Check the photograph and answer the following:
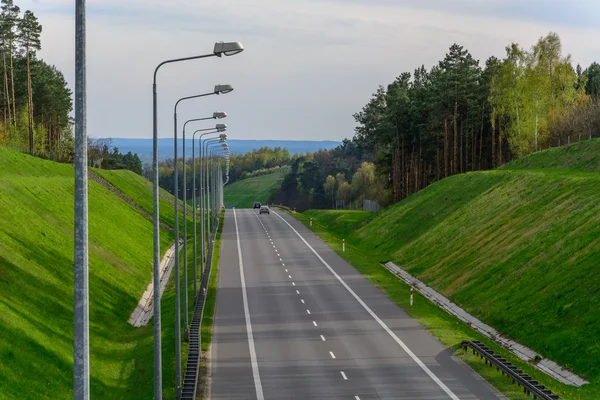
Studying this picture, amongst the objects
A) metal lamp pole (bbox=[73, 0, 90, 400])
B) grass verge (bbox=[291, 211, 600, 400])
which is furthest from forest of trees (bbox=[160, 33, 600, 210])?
metal lamp pole (bbox=[73, 0, 90, 400])

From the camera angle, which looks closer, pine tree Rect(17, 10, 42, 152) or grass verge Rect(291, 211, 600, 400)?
grass verge Rect(291, 211, 600, 400)

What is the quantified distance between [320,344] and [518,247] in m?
19.9

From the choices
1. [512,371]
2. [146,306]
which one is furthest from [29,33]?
[512,371]

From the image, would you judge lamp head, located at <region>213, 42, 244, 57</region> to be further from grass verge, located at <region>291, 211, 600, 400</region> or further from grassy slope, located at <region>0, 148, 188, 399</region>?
grass verge, located at <region>291, 211, 600, 400</region>

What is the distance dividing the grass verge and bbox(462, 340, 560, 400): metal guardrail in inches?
10.7

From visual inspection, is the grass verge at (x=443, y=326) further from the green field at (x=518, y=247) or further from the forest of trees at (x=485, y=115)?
the forest of trees at (x=485, y=115)

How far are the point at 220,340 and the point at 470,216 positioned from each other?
1466 inches

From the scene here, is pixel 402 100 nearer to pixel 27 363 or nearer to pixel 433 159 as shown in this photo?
pixel 433 159

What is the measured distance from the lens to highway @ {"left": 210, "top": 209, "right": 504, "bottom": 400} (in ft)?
108

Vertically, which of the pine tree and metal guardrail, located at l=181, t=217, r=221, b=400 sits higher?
the pine tree

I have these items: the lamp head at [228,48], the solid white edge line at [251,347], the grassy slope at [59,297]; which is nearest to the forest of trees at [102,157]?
the grassy slope at [59,297]

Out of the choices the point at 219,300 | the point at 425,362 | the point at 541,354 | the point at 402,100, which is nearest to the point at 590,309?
the point at 541,354

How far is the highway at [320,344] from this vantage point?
3303 centimetres

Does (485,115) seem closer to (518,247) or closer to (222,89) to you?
(518,247)
